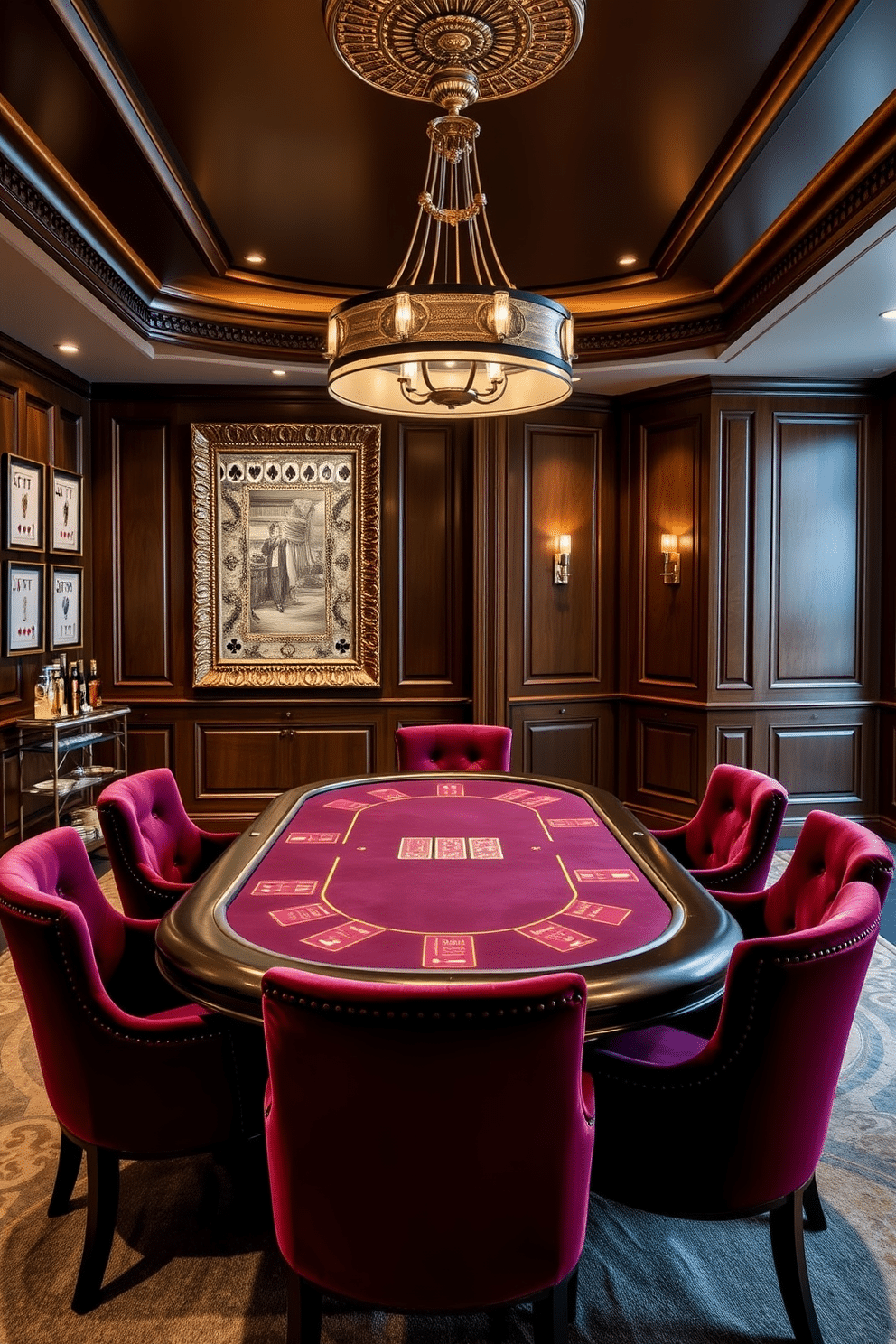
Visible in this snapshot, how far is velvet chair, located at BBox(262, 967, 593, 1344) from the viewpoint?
1082 millimetres

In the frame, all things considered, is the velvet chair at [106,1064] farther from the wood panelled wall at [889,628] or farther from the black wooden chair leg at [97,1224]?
the wood panelled wall at [889,628]

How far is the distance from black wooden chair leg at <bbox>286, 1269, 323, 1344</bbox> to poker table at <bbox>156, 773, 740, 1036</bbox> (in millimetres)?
369

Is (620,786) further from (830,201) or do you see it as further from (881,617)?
(830,201)

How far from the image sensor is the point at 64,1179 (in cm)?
188

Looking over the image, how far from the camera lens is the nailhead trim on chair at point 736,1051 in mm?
1351

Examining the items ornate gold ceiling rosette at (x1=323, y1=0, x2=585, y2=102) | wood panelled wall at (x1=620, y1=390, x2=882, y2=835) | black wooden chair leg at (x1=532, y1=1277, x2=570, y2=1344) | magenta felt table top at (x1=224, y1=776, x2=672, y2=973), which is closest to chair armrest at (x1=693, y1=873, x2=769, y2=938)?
magenta felt table top at (x1=224, y1=776, x2=672, y2=973)

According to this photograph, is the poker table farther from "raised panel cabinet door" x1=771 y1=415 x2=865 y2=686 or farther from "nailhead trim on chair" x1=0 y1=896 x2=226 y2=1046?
"raised panel cabinet door" x1=771 y1=415 x2=865 y2=686

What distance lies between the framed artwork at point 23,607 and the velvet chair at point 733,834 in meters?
2.93

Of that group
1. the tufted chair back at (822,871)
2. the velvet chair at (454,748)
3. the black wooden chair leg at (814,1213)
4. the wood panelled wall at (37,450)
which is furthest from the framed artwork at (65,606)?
the black wooden chair leg at (814,1213)

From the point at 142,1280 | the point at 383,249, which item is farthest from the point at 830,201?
the point at 142,1280

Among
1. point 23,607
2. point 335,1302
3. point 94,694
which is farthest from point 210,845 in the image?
point 94,694

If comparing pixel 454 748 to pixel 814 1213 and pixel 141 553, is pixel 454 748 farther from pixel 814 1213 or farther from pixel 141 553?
pixel 141 553

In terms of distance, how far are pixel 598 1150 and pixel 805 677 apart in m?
3.98

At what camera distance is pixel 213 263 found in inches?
154
